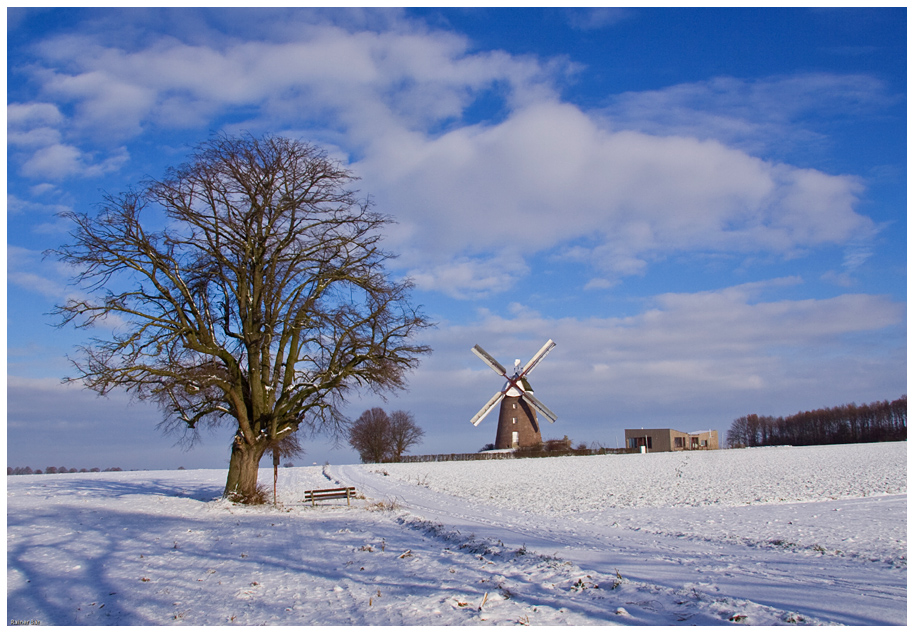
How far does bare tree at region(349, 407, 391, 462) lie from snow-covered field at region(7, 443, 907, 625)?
5010cm

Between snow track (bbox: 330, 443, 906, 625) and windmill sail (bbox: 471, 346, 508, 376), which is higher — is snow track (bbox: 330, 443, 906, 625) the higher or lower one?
the lower one

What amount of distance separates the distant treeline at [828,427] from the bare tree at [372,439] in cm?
6570

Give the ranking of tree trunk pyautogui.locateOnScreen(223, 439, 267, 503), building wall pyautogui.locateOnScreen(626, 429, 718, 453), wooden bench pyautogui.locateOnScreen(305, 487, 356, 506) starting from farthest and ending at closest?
building wall pyautogui.locateOnScreen(626, 429, 718, 453), wooden bench pyautogui.locateOnScreen(305, 487, 356, 506), tree trunk pyautogui.locateOnScreen(223, 439, 267, 503)

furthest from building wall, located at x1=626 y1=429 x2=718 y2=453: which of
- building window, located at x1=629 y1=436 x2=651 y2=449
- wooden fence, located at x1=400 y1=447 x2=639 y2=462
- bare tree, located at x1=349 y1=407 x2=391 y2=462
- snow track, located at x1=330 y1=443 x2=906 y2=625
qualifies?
snow track, located at x1=330 y1=443 x2=906 y2=625

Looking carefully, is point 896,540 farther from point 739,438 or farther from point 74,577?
point 739,438

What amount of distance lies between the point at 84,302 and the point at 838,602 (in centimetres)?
1752

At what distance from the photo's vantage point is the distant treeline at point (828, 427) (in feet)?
313

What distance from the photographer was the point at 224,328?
18219mm

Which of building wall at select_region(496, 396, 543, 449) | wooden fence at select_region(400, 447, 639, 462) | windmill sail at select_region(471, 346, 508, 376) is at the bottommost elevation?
wooden fence at select_region(400, 447, 639, 462)

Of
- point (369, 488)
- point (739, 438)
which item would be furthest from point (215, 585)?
point (739, 438)

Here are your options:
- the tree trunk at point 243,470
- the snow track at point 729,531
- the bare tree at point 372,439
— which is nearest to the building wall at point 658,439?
the bare tree at point 372,439

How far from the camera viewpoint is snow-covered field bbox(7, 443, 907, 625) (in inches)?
274

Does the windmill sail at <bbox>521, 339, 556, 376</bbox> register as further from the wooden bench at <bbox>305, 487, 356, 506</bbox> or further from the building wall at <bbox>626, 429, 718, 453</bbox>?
the wooden bench at <bbox>305, 487, 356, 506</bbox>

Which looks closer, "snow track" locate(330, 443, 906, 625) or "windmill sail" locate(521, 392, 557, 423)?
"snow track" locate(330, 443, 906, 625)
